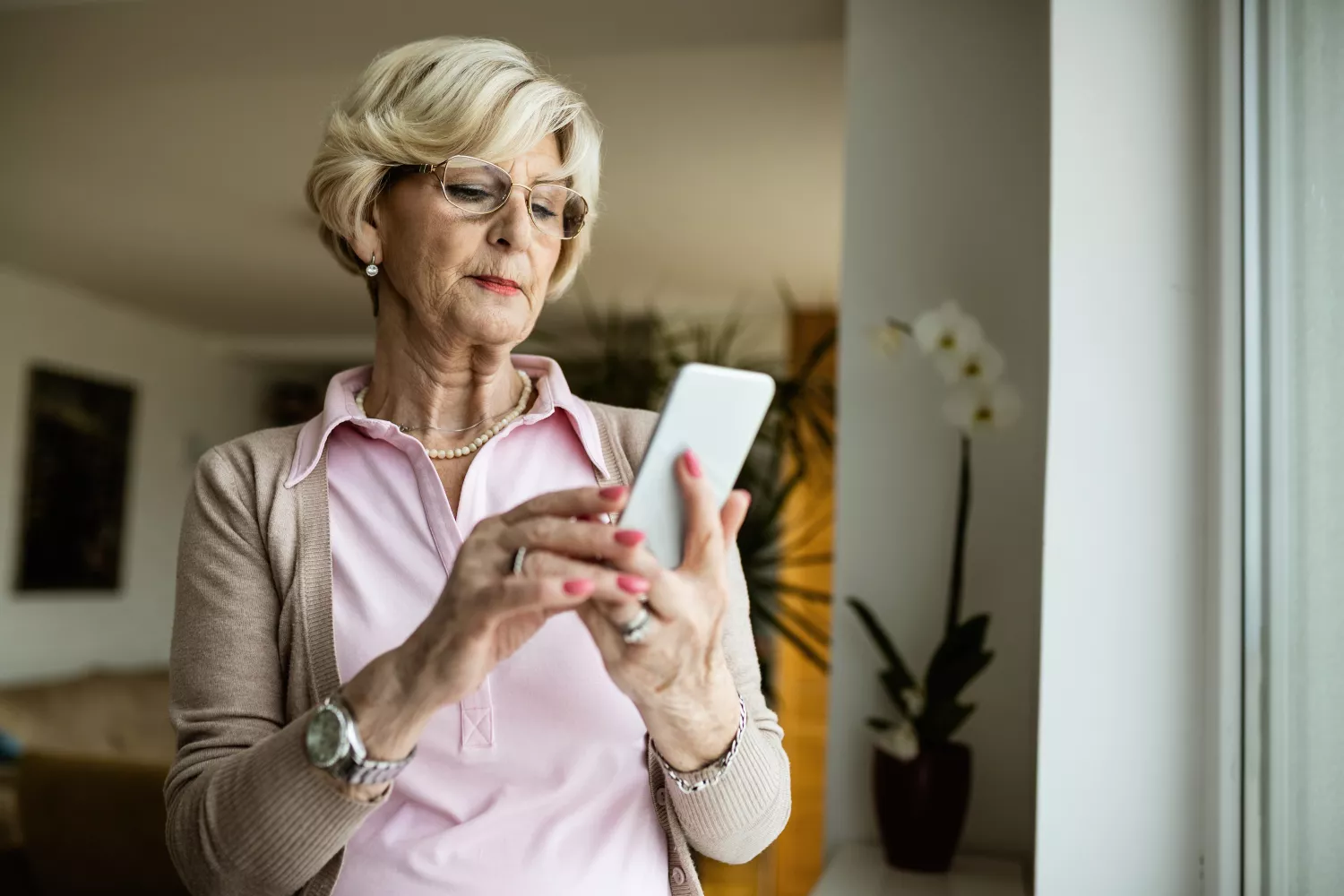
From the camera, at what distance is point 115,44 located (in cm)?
294

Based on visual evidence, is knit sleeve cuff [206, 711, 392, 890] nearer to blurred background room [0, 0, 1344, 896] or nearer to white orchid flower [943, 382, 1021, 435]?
blurred background room [0, 0, 1344, 896]

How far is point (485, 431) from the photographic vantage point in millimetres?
1156

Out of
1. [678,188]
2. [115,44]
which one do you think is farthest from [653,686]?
[678,188]

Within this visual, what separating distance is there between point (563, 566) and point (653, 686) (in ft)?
0.46

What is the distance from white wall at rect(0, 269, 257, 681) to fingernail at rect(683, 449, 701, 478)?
221 inches

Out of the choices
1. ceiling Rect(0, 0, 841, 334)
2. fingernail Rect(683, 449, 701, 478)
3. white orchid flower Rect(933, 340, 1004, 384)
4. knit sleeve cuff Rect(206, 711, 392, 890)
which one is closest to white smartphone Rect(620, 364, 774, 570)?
fingernail Rect(683, 449, 701, 478)

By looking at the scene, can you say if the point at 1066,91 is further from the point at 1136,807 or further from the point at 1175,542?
the point at 1136,807

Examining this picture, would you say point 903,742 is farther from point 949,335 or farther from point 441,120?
point 441,120

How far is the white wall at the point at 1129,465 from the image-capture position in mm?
1250

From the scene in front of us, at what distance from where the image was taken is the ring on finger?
782mm

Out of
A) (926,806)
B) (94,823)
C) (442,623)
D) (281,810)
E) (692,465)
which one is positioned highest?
(692,465)

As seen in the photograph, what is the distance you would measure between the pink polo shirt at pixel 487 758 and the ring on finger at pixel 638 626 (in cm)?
27

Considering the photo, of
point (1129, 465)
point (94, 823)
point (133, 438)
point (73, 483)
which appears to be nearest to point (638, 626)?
point (1129, 465)

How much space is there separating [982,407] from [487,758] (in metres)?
1.29
